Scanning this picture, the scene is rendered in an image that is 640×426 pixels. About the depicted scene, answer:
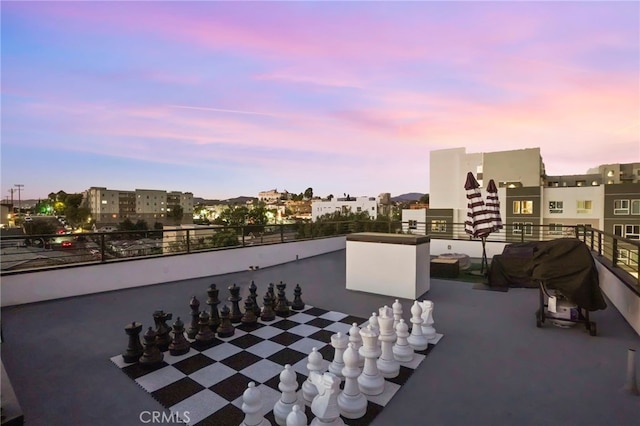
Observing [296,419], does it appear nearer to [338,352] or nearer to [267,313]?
[338,352]

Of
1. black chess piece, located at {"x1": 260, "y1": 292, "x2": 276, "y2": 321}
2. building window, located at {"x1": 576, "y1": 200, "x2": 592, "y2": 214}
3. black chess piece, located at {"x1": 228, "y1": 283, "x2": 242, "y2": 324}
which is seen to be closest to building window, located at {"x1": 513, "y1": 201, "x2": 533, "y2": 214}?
building window, located at {"x1": 576, "y1": 200, "x2": 592, "y2": 214}

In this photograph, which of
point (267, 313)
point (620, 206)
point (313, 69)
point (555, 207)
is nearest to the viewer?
point (267, 313)

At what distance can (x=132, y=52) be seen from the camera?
19.6ft

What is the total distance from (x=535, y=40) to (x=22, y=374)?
28.0ft

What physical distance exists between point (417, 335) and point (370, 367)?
849 mm

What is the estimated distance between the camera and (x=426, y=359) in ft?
7.73

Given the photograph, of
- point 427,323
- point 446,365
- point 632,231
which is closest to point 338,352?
point 446,365

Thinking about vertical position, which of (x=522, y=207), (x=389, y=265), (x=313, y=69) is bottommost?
(x=389, y=265)

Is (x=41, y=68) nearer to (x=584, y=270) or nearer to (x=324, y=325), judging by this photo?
A: (x=324, y=325)

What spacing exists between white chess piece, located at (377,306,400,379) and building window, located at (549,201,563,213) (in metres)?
25.7

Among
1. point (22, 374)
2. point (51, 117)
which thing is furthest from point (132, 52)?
point (22, 374)

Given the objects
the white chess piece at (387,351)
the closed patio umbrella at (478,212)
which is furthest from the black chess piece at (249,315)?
the closed patio umbrella at (478,212)

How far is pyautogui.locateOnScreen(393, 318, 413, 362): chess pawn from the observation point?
2.31 meters

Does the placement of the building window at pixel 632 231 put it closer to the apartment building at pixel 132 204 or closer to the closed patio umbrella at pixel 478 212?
the closed patio umbrella at pixel 478 212
